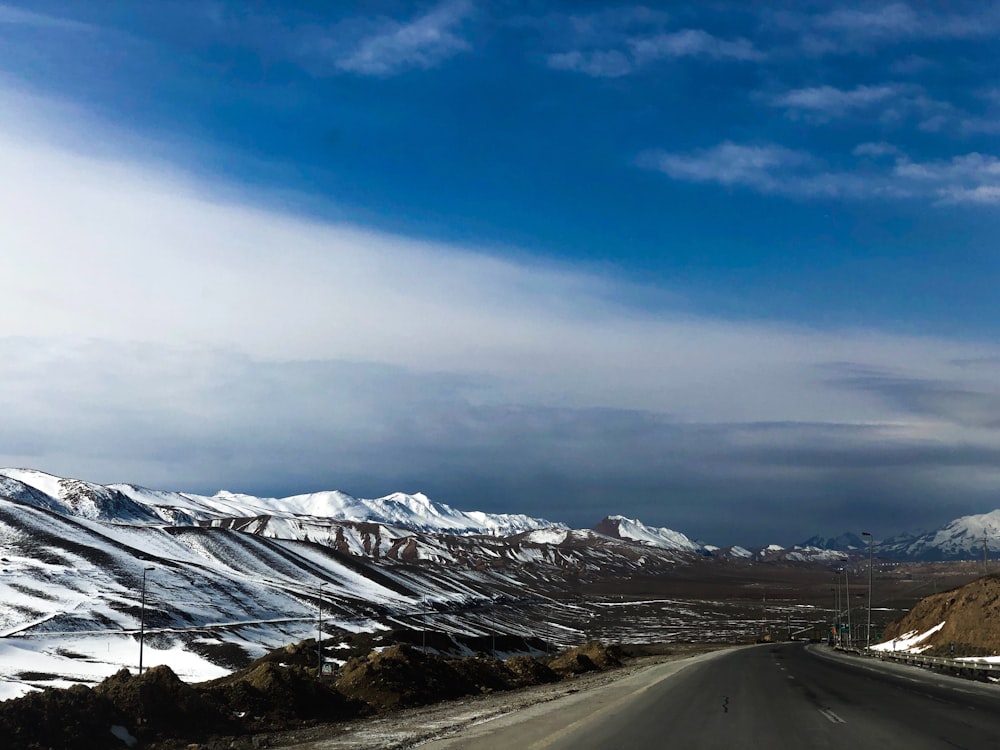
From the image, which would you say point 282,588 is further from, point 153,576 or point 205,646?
point 205,646

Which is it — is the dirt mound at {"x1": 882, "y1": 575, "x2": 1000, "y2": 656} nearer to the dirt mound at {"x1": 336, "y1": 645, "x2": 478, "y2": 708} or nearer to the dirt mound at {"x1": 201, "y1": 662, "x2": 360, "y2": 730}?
the dirt mound at {"x1": 336, "y1": 645, "x2": 478, "y2": 708}

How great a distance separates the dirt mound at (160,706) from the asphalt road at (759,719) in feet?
23.9

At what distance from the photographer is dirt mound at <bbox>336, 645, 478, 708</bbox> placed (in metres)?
34.8

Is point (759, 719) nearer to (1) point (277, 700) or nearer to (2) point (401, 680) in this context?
(1) point (277, 700)

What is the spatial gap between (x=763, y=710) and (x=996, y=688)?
55.5 feet

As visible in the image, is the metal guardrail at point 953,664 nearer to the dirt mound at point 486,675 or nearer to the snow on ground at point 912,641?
the snow on ground at point 912,641

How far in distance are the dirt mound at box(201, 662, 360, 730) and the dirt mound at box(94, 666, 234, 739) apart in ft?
2.87

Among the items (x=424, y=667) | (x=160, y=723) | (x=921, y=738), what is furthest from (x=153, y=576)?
(x=921, y=738)

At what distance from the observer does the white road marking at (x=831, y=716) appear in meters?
22.0

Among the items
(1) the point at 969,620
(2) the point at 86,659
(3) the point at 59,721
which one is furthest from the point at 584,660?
(2) the point at 86,659

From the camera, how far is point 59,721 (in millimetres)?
21438

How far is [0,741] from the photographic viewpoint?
1995 cm

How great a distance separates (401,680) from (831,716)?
19.0 m

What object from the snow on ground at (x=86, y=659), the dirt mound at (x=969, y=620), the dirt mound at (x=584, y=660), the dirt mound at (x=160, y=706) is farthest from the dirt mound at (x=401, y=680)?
the snow on ground at (x=86, y=659)
